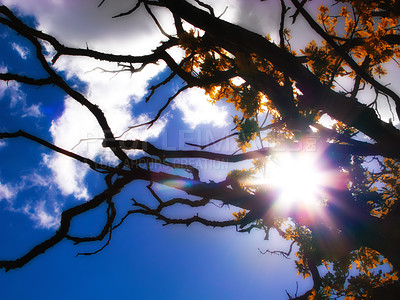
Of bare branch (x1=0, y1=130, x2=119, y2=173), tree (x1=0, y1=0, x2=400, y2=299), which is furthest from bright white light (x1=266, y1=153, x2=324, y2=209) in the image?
bare branch (x1=0, y1=130, x2=119, y2=173)

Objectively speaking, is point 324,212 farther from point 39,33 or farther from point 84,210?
point 39,33

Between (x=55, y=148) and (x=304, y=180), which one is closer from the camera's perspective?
(x=55, y=148)

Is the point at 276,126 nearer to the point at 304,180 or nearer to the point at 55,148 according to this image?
the point at 304,180

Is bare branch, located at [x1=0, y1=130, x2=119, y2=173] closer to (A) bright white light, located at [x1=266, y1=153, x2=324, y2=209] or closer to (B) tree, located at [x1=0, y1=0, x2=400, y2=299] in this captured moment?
(B) tree, located at [x1=0, y1=0, x2=400, y2=299]

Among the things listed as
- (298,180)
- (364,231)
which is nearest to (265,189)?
(298,180)

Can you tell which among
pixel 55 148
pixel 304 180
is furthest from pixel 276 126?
pixel 55 148

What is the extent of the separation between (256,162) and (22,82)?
15.9 ft

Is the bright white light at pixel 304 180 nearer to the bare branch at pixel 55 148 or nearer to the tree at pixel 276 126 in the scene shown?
the tree at pixel 276 126

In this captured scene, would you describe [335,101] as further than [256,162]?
No

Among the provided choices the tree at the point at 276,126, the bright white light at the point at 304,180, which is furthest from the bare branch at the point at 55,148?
the bright white light at the point at 304,180

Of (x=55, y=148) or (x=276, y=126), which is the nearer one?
(x=55, y=148)

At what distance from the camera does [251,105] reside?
4141mm

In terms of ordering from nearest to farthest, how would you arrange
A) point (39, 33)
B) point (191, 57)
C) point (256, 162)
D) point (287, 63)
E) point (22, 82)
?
point (22, 82)
point (39, 33)
point (287, 63)
point (191, 57)
point (256, 162)

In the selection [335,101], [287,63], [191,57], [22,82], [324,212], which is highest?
[191,57]
